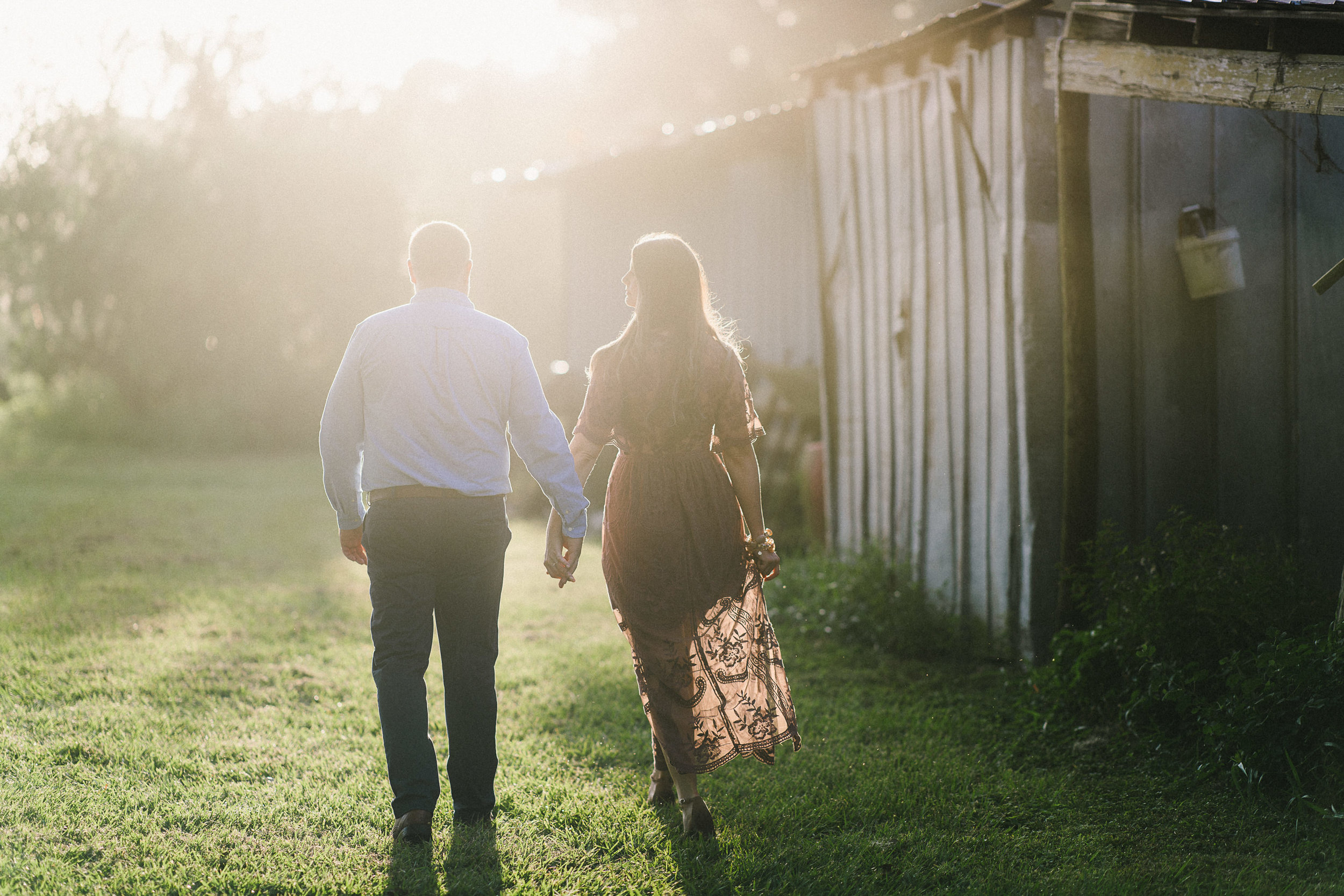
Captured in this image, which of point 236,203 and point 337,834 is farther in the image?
point 236,203

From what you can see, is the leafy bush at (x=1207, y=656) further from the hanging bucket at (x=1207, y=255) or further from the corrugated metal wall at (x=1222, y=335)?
the hanging bucket at (x=1207, y=255)

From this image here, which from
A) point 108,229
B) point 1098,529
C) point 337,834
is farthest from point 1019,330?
point 108,229

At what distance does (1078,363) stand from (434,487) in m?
3.35

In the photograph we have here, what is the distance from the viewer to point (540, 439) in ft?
12.0

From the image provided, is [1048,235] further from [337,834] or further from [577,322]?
[577,322]

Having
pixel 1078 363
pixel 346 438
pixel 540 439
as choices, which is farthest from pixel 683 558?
pixel 1078 363

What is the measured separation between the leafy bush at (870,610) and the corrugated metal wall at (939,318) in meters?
0.14

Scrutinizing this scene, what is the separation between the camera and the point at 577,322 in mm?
13945

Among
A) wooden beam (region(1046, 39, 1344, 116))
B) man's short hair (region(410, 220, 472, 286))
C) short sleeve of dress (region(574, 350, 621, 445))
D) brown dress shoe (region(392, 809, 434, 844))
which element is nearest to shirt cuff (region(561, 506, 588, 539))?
short sleeve of dress (region(574, 350, 621, 445))

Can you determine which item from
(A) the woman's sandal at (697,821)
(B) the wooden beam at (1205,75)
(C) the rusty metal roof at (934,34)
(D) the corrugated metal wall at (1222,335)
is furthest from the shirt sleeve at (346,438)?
(C) the rusty metal roof at (934,34)

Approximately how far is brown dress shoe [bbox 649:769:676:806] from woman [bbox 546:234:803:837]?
238mm

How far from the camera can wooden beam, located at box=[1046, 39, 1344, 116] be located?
3.90 m

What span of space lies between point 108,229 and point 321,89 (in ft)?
18.4

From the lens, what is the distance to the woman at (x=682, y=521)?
372 cm
